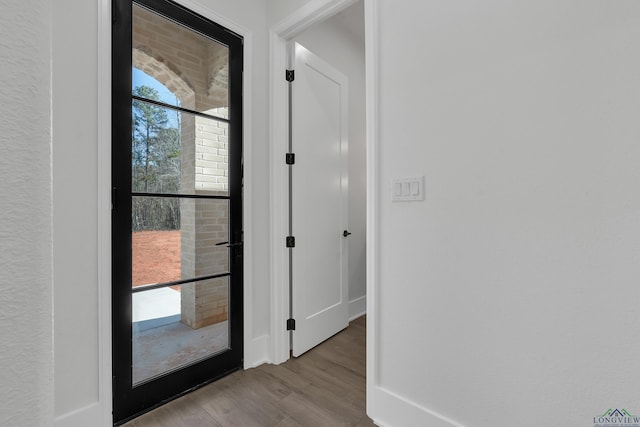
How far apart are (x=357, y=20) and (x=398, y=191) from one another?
2133 millimetres

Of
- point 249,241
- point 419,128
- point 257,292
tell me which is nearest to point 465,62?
point 419,128

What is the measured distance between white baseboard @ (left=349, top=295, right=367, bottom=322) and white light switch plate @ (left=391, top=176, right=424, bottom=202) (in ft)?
6.04

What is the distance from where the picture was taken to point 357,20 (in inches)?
111

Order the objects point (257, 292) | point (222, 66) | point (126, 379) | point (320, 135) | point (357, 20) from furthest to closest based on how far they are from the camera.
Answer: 1. point (357, 20)
2. point (320, 135)
3. point (257, 292)
4. point (222, 66)
5. point (126, 379)

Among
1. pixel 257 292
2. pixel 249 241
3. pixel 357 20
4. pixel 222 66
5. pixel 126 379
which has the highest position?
pixel 357 20

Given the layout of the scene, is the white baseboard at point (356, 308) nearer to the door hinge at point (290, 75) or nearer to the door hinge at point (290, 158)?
the door hinge at point (290, 158)

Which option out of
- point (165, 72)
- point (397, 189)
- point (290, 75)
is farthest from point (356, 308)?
point (165, 72)

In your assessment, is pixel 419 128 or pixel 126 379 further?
pixel 126 379

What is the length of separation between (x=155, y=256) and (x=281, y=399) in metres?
1.12

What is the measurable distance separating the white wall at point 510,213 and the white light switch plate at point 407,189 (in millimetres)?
37
